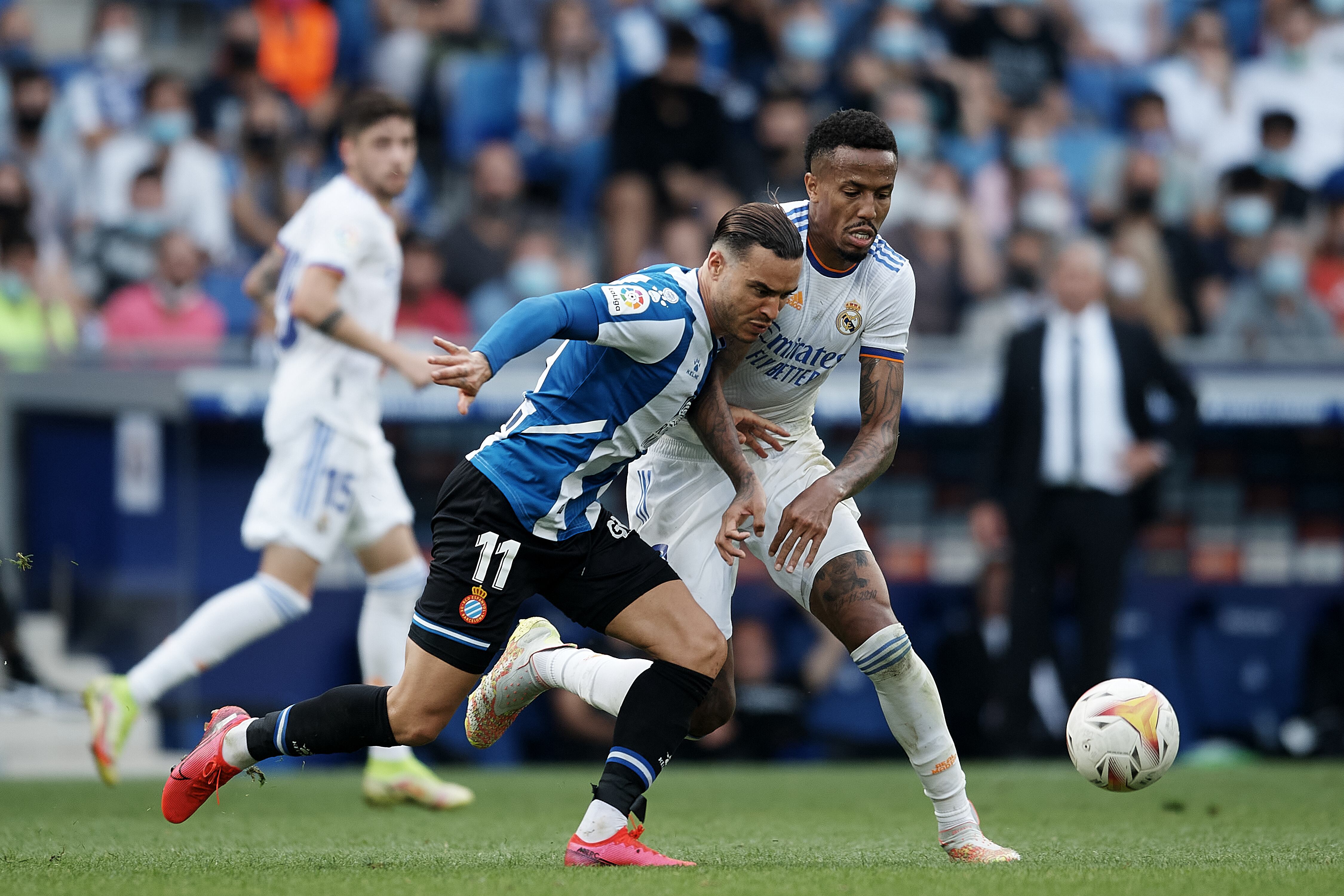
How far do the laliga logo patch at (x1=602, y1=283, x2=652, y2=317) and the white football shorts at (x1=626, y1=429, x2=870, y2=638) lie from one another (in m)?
0.98

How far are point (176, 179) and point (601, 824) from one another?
787 cm

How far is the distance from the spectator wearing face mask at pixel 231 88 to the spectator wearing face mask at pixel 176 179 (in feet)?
1.18

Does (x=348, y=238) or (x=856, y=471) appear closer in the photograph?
(x=856, y=471)

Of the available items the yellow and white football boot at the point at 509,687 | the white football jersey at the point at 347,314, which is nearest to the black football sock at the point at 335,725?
the yellow and white football boot at the point at 509,687

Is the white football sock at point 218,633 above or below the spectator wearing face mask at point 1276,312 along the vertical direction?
below

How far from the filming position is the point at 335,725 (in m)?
4.76

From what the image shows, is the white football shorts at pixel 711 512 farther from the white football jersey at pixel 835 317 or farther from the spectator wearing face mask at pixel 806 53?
the spectator wearing face mask at pixel 806 53

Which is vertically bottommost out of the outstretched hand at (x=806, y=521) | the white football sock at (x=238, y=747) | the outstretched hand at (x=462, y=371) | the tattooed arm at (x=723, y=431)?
the white football sock at (x=238, y=747)

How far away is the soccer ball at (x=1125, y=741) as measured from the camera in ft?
16.4

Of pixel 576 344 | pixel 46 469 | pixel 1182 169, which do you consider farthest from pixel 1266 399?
pixel 46 469

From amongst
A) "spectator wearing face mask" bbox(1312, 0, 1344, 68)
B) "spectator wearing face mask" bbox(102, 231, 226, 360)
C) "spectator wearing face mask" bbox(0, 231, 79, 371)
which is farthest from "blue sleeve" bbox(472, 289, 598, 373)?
"spectator wearing face mask" bbox(1312, 0, 1344, 68)

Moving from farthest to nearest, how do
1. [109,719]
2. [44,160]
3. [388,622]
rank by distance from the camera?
1. [44,160]
2. [388,622]
3. [109,719]

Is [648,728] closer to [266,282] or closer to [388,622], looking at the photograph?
[388,622]

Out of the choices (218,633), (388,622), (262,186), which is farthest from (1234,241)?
(218,633)
